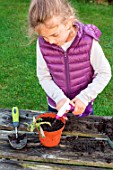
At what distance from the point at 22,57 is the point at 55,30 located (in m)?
2.93

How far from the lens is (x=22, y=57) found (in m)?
4.75

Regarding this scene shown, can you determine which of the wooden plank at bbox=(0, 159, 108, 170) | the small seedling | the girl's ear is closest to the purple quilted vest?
the girl's ear

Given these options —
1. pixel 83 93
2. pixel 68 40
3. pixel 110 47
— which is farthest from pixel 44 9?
pixel 110 47

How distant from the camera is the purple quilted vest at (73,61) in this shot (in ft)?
6.79

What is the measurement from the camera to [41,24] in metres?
1.83

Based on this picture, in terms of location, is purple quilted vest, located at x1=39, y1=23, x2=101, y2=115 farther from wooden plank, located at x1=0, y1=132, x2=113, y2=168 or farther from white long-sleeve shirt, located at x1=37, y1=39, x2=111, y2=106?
wooden plank, located at x1=0, y1=132, x2=113, y2=168

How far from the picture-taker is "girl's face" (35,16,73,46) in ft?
6.00

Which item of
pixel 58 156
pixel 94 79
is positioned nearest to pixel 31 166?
pixel 58 156

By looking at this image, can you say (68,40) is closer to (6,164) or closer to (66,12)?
(66,12)

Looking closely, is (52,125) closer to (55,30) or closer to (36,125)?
(36,125)

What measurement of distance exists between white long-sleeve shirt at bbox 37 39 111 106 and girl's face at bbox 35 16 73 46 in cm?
17

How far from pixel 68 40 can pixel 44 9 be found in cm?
32

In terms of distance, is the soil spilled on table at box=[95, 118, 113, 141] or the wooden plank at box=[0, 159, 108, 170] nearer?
the wooden plank at box=[0, 159, 108, 170]

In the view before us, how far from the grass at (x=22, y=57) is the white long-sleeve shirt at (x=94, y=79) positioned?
1156 mm
